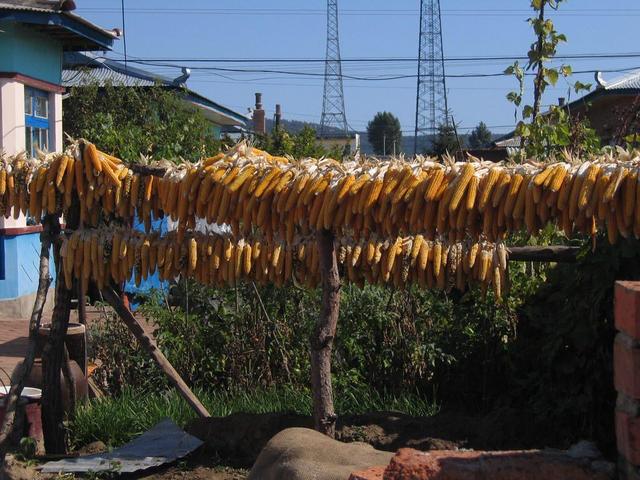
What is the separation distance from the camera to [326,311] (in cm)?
478

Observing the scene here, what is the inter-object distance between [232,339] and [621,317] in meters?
3.65

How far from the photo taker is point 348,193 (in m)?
4.36

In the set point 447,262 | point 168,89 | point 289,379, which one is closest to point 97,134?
point 168,89

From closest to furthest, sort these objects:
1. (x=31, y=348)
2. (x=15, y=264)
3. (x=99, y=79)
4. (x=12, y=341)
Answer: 1. (x=31, y=348)
2. (x=12, y=341)
3. (x=15, y=264)
4. (x=99, y=79)

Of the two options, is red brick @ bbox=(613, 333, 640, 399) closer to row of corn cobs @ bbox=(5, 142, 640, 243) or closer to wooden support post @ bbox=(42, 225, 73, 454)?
row of corn cobs @ bbox=(5, 142, 640, 243)

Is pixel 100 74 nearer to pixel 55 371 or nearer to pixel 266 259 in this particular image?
pixel 55 371

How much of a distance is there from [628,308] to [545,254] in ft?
7.20

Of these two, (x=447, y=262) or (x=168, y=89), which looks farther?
(x=168, y=89)

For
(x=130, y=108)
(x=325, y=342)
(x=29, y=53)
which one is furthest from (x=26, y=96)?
(x=325, y=342)

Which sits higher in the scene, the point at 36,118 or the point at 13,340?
the point at 36,118

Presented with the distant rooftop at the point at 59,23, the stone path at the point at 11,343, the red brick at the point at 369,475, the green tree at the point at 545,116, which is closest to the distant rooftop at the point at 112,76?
the distant rooftop at the point at 59,23

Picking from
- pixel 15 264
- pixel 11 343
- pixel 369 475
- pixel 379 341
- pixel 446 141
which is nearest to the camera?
pixel 369 475

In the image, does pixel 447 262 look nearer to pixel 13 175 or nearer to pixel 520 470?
pixel 520 470

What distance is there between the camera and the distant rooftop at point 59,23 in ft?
37.4
